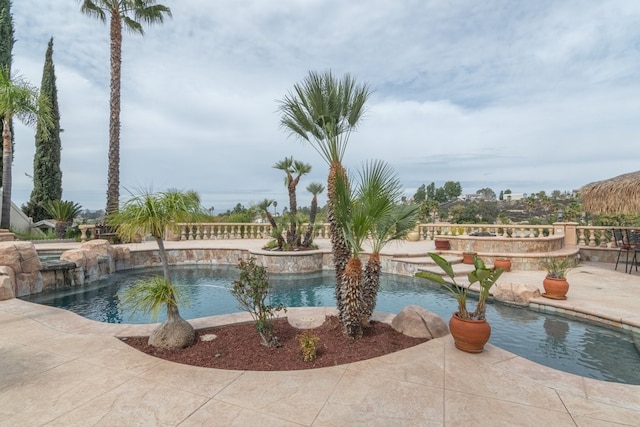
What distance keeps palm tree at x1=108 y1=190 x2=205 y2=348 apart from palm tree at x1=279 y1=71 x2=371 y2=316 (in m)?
2.08

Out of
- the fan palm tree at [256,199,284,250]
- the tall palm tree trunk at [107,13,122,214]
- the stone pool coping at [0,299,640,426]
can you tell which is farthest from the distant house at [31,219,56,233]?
the stone pool coping at [0,299,640,426]

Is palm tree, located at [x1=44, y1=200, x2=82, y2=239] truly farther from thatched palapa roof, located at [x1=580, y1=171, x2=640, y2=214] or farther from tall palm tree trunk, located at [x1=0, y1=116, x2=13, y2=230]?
thatched palapa roof, located at [x1=580, y1=171, x2=640, y2=214]

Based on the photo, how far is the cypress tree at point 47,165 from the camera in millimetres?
19906

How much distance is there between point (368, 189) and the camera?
14.1 feet

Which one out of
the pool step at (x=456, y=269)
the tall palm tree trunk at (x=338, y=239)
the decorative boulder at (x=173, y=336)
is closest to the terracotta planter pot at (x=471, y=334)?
the tall palm tree trunk at (x=338, y=239)

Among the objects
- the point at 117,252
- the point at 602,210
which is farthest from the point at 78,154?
the point at 602,210

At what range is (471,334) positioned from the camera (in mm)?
3947

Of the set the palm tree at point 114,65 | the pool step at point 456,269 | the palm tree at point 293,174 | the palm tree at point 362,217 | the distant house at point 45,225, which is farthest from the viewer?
the distant house at point 45,225

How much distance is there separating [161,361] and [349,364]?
7.35 ft

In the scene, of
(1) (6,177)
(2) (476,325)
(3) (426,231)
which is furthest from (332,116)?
(1) (6,177)

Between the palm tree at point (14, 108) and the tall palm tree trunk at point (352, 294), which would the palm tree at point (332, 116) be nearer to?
the tall palm tree trunk at point (352, 294)

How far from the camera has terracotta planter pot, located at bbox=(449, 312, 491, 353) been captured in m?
3.95

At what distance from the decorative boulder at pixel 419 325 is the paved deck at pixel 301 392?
28cm

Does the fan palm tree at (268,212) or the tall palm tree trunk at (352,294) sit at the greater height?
the fan palm tree at (268,212)
